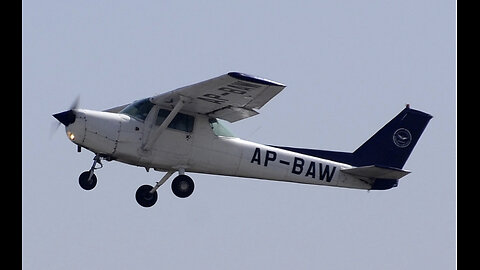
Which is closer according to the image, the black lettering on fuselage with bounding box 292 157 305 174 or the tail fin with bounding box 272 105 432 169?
the black lettering on fuselage with bounding box 292 157 305 174

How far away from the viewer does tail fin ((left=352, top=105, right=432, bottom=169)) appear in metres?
21.5

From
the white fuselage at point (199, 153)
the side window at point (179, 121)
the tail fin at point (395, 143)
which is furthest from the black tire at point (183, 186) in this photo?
the tail fin at point (395, 143)

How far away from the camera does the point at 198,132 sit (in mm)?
19406

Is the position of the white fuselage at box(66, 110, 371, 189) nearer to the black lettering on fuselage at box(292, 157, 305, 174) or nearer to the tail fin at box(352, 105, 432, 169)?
the black lettering on fuselage at box(292, 157, 305, 174)

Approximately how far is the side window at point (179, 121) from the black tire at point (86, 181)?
1.65m

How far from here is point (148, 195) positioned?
786 inches

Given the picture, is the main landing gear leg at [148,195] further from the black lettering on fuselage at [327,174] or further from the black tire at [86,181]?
the black lettering on fuselage at [327,174]

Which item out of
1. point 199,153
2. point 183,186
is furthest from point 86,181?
point 199,153

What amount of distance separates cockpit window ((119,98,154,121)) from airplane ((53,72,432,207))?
20mm

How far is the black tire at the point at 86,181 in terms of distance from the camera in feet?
61.3

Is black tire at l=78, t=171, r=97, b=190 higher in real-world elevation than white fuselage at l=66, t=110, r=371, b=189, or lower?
lower

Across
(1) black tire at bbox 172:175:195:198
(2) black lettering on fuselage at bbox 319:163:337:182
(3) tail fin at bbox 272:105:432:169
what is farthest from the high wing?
(3) tail fin at bbox 272:105:432:169

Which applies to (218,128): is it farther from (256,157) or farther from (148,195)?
(148,195)

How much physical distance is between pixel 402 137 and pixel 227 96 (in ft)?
16.3
